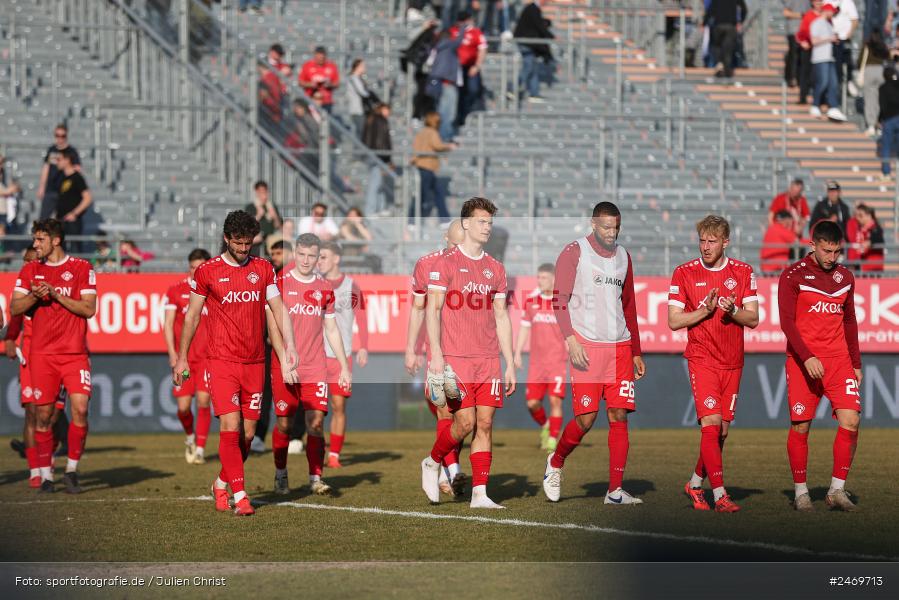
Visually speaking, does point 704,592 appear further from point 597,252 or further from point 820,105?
point 820,105

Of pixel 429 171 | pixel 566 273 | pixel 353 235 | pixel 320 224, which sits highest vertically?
pixel 429 171

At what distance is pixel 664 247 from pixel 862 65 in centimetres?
868

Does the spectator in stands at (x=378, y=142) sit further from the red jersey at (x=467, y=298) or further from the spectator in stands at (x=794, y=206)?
the red jersey at (x=467, y=298)

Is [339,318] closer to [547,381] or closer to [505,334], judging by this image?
[547,381]

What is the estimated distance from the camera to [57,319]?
549 inches

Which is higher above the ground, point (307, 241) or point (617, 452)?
point (307, 241)

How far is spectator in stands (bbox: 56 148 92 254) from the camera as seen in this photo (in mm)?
23188

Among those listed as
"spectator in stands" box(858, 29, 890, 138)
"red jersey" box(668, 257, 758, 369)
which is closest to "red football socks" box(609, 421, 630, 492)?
"red jersey" box(668, 257, 758, 369)

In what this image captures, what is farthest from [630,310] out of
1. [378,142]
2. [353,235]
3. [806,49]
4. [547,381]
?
[806,49]

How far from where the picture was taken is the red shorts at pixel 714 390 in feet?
39.9

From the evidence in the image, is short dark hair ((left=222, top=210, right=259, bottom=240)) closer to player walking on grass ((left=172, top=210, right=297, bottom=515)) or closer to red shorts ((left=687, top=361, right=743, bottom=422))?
player walking on grass ((left=172, top=210, right=297, bottom=515))

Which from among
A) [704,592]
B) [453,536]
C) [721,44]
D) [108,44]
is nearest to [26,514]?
[453,536]

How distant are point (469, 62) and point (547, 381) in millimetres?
10789

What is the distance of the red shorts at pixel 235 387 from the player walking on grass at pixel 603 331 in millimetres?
2537
